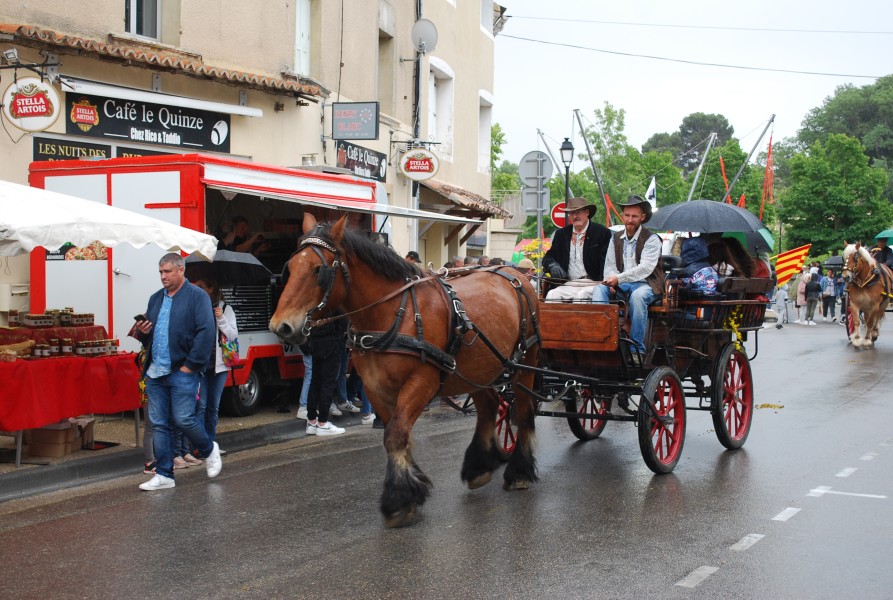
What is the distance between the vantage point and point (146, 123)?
46.3 feet

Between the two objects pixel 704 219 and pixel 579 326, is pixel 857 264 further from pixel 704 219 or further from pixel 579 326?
pixel 579 326

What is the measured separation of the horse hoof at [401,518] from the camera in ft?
21.0

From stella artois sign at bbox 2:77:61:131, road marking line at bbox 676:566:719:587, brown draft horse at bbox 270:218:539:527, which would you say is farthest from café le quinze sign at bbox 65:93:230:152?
road marking line at bbox 676:566:719:587

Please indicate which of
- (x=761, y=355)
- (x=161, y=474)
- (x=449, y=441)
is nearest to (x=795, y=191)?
(x=761, y=355)

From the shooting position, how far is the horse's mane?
6750 millimetres

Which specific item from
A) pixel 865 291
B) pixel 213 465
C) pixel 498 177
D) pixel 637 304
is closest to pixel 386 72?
pixel 865 291

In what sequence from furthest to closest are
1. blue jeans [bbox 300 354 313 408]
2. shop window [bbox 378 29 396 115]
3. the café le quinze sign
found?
1. shop window [bbox 378 29 396 115]
2. the café le quinze sign
3. blue jeans [bbox 300 354 313 408]

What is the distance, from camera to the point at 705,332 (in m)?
8.98

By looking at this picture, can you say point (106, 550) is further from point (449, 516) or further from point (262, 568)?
point (449, 516)

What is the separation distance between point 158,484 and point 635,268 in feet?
14.6

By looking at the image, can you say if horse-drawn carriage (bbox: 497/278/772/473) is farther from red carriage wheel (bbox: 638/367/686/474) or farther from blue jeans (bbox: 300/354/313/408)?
blue jeans (bbox: 300/354/313/408)

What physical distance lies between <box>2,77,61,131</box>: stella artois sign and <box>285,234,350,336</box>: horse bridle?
6.34 meters

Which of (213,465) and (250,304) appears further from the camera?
(250,304)

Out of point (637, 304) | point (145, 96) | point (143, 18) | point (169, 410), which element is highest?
point (143, 18)
